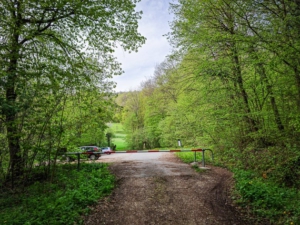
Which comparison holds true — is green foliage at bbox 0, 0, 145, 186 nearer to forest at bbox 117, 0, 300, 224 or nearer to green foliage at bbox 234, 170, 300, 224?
forest at bbox 117, 0, 300, 224

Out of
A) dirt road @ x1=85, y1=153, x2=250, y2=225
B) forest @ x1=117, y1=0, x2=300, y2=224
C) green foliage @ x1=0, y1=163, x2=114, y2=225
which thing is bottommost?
dirt road @ x1=85, y1=153, x2=250, y2=225

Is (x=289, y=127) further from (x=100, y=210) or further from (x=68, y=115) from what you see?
(x=68, y=115)

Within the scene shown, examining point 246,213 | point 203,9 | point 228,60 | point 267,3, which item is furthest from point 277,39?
point 246,213

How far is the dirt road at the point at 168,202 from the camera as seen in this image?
13.8 ft

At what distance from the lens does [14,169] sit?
544 centimetres

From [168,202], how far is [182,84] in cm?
677

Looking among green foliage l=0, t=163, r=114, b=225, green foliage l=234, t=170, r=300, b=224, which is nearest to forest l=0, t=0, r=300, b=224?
green foliage l=234, t=170, r=300, b=224

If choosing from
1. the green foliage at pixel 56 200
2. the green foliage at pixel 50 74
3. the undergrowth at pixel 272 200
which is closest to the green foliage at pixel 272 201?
the undergrowth at pixel 272 200

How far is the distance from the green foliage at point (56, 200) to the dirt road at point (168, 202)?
1.18ft

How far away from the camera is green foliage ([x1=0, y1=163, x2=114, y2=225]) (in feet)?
12.9

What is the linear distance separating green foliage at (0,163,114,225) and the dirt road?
0.36 m

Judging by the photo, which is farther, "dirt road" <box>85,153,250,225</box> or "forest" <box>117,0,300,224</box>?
"forest" <box>117,0,300,224</box>

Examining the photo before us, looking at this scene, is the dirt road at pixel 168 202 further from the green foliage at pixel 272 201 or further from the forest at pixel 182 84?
the forest at pixel 182 84

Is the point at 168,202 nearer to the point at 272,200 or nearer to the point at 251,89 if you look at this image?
the point at 272,200
